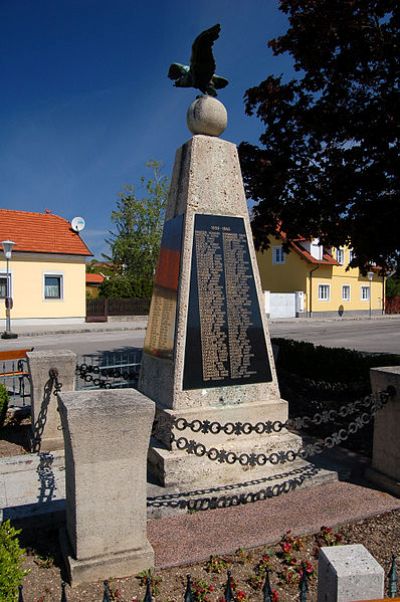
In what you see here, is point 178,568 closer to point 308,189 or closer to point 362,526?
point 362,526

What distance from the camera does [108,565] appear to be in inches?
125

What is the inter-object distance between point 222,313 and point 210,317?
0.53ft

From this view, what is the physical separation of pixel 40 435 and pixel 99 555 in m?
2.77

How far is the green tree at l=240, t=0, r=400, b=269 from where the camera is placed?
794 centimetres

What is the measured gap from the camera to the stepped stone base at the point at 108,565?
312 cm

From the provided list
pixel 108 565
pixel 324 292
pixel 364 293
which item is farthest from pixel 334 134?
pixel 364 293

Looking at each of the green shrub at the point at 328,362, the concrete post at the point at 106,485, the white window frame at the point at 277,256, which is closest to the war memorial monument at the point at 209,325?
the concrete post at the point at 106,485

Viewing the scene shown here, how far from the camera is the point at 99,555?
126 inches

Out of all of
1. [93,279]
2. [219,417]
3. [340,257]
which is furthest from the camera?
[93,279]

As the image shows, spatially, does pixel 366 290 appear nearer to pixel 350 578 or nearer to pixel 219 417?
pixel 219 417

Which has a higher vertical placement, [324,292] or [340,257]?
[340,257]

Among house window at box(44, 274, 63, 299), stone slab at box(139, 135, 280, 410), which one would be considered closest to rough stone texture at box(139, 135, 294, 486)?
stone slab at box(139, 135, 280, 410)

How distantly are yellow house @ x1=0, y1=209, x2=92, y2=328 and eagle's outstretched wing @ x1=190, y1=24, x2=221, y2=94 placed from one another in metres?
21.3

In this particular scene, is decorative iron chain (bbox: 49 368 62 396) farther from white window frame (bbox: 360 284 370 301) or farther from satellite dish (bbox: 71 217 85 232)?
white window frame (bbox: 360 284 370 301)
